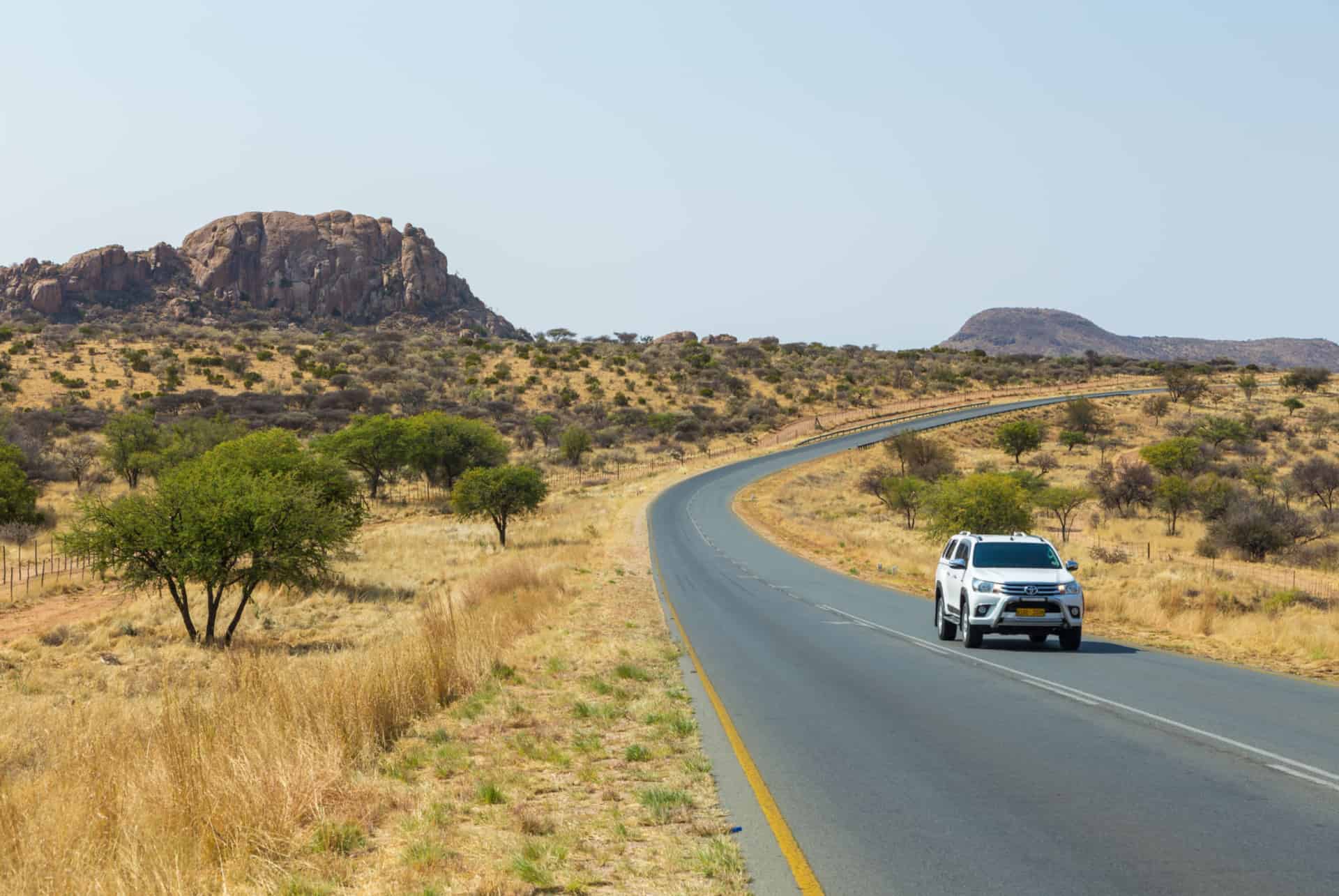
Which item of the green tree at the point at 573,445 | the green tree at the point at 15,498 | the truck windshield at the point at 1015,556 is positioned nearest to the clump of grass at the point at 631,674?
the truck windshield at the point at 1015,556

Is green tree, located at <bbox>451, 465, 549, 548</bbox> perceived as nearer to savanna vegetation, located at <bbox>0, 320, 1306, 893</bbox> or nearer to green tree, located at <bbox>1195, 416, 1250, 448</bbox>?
savanna vegetation, located at <bbox>0, 320, 1306, 893</bbox>

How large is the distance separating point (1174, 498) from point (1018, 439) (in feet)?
86.7

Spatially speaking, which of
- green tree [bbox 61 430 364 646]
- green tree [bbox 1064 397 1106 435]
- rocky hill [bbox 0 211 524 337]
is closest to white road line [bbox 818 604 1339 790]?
green tree [bbox 61 430 364 646]

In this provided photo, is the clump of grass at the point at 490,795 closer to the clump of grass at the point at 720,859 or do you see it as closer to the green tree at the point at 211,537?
the clump of grass at the point at 720,859

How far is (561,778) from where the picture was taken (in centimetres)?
853

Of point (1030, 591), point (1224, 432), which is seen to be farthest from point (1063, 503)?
point (1030, 591)

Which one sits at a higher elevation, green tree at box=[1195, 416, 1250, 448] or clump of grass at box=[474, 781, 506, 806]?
green tree at box=[1195, 416, 1250, 448]

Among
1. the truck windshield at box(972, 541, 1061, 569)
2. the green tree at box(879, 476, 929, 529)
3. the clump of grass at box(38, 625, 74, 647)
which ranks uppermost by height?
the truck windshield at box(972, 541, 1061, 569)

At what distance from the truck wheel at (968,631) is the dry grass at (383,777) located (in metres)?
5.44

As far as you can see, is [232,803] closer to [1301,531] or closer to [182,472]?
[182,472]

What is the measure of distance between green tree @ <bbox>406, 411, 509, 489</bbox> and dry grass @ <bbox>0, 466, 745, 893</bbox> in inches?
1733

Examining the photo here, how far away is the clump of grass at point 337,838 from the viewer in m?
6.41

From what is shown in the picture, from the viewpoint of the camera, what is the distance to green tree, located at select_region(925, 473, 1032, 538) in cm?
4175

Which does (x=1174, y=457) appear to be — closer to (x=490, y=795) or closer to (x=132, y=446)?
(x=132, y=446)
